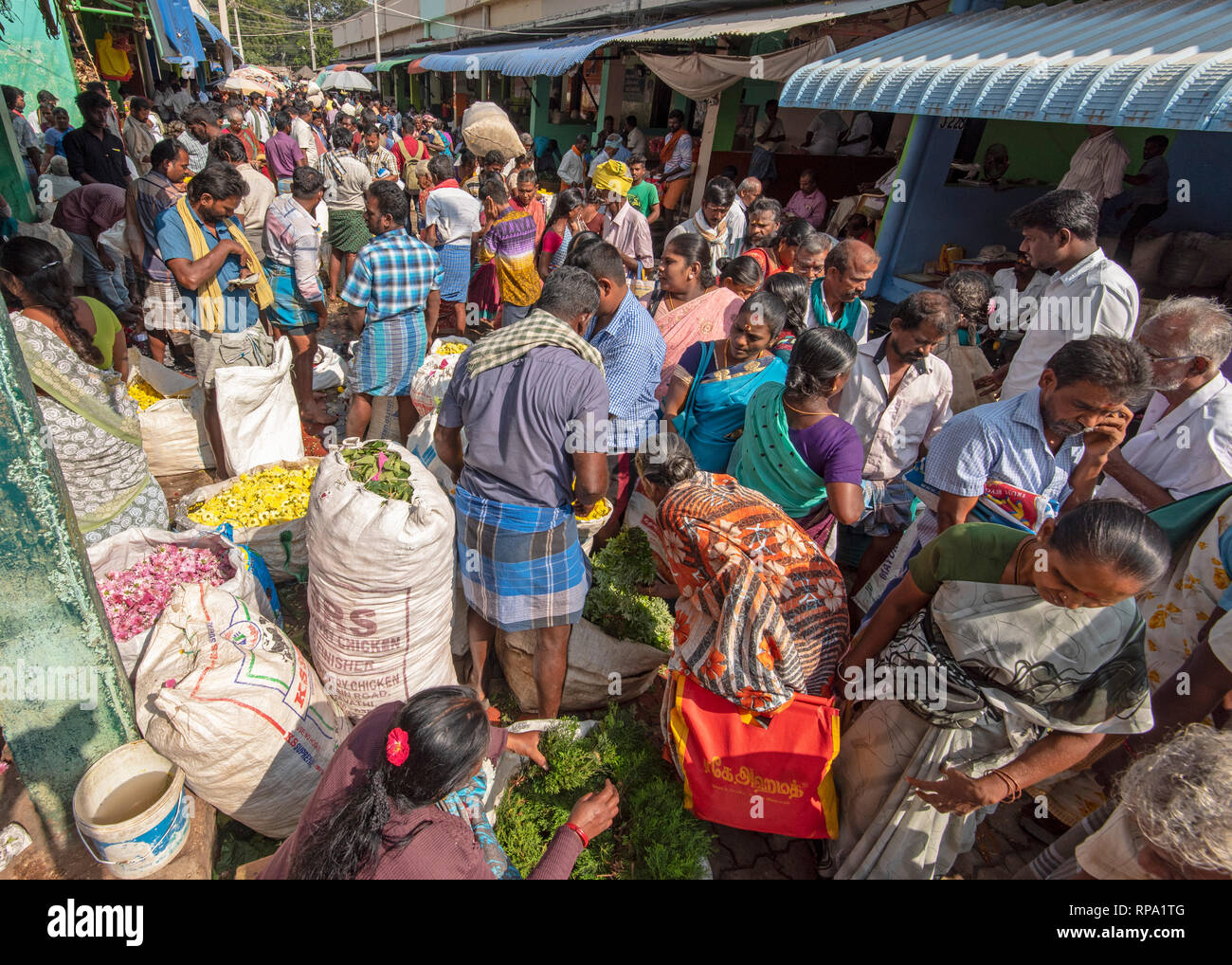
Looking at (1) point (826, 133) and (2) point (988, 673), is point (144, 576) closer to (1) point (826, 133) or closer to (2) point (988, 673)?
(2) point (988, 673)

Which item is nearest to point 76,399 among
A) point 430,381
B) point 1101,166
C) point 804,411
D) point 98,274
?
point 430,381

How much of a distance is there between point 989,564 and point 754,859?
153 centimetres

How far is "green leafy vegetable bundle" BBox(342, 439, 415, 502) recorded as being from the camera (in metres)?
2.55

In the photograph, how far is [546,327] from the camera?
8.21 ft

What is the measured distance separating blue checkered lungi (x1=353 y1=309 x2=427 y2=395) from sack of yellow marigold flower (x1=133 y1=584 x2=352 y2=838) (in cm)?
205

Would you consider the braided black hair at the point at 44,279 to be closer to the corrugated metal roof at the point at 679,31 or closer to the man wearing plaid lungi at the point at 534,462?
the man wearing plaid lungi at the point at 534,462

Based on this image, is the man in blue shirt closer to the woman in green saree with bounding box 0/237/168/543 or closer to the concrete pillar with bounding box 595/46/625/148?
the woman in green saree with bounding box 0/237/168/543

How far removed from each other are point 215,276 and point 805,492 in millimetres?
3746

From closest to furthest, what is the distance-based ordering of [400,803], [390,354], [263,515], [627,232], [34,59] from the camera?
[400,803], [263,515], [390,354], [627,232], [34,59]

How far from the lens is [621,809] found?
2.50 m

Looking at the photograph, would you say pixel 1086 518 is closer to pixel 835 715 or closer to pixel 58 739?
pixel 835 715

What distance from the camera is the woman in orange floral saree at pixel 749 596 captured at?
6.68 ft

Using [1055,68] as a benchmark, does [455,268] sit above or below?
below

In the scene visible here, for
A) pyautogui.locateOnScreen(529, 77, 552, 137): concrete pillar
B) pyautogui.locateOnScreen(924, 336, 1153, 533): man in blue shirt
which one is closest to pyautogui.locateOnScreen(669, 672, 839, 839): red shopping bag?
pyautogui.locateOnScreen(924, 336, 1153, 533): man in blue shirt
